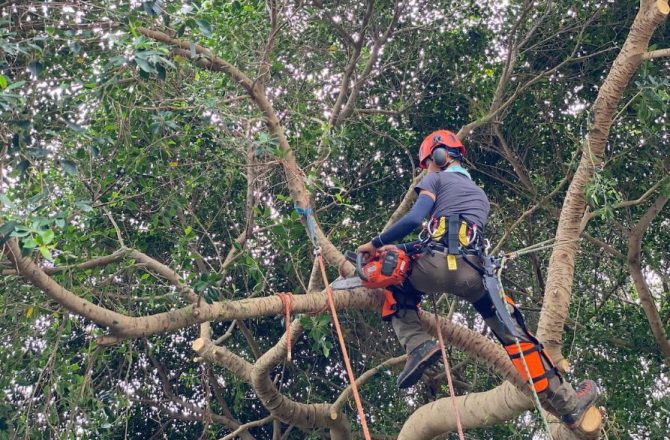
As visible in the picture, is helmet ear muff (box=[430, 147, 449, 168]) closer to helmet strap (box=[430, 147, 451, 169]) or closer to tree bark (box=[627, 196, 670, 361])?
helmet strap (box=[430, 147, 451, 169])

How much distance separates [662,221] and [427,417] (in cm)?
387

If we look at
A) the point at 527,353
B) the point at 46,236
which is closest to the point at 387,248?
the point at 527,353

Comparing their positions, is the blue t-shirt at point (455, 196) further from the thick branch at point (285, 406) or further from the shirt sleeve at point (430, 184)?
the thick branch at point (285, 406)

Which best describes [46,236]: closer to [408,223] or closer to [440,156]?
[408,223]

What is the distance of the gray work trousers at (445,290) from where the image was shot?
199 inches

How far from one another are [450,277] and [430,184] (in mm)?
578

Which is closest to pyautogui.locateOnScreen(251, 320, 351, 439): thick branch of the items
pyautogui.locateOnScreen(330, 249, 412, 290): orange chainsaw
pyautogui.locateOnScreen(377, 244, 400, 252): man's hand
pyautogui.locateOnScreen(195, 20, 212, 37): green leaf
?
pyautogui.locateOnScreen(330, 249, 412, 290): orange chainsaw

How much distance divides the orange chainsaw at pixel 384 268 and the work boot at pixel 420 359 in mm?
455

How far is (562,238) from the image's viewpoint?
5.79 meters

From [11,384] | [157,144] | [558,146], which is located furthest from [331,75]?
[11,384]

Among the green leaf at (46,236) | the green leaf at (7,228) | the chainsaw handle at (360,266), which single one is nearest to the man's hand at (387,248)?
the chainsaw handle at (360,266)

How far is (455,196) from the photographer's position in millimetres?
5176

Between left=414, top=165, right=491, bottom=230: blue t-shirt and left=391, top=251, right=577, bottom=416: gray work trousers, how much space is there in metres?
0.26

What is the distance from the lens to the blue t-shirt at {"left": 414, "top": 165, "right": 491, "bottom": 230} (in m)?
5.15
